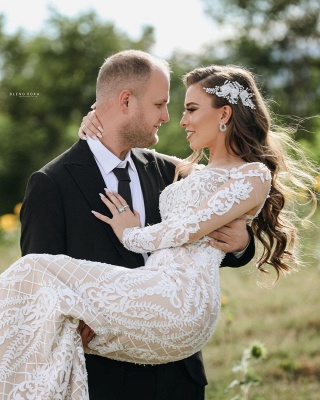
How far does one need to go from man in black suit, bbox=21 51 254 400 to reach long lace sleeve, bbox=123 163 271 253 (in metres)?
0.16

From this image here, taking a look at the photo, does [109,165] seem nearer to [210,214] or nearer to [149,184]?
[149,184]

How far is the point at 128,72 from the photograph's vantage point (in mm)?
4430

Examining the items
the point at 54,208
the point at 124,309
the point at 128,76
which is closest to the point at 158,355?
→ the point at 124,309

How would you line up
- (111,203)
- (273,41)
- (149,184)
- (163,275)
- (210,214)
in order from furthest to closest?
(273,41) < (149,184) < (111,203) < (210,214) < (163,275)

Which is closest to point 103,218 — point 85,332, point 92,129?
point 92,129

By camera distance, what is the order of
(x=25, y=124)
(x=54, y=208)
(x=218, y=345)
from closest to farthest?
1. (x=54, y=208)
2. (x=218, y=345)
3. (x=25, y=124)

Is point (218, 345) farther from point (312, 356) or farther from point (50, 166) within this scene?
point (50, 166)

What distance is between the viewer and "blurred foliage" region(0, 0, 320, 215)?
21.4m

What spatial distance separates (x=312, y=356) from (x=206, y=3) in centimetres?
1617

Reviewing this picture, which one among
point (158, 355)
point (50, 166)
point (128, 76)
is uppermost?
point (128, 76)

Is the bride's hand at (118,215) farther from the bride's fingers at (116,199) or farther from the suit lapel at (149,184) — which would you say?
the suit lapel at (149,184)

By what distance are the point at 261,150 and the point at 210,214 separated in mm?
607

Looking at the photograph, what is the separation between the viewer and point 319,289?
30.7 feet

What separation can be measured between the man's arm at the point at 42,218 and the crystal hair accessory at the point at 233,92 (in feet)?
3.29
